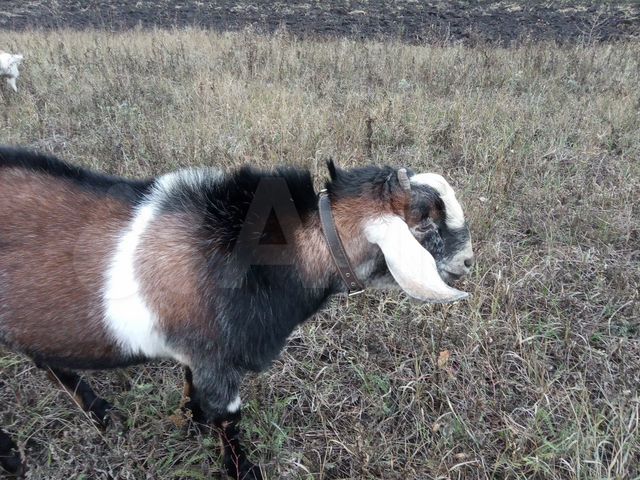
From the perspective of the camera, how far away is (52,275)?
1624 millimetres

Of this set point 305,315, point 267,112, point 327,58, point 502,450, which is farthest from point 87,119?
point 502,450

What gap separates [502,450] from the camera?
6.59 ft

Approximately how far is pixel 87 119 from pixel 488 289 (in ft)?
13.5

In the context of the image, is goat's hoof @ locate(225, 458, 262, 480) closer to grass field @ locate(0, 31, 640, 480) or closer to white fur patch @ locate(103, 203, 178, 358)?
grass field @ locate(0, 31, 640, 480)

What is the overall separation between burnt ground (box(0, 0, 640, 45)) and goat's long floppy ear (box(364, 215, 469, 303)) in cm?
700

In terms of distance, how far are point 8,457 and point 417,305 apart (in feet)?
6.79

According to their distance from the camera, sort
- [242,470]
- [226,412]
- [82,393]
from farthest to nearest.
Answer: [82,393] < [242,470] < [226,412]

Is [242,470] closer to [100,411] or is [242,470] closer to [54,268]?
[100,411]

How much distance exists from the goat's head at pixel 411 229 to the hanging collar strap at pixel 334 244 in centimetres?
8

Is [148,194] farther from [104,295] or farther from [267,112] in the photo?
[267,112]

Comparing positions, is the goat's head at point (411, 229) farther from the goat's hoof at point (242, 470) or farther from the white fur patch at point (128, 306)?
the goat's hoof at point (242, 470)

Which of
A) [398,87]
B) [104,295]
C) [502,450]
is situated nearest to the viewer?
[104,295]

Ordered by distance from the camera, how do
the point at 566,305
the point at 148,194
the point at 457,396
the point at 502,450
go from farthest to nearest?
the point at 566,305 → the point at 457,396 → the point at 502,450 → the point at 148,194

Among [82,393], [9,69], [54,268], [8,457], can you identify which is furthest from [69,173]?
[9,69]
